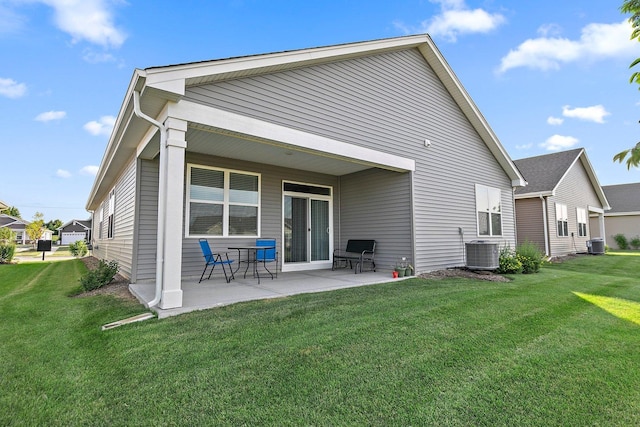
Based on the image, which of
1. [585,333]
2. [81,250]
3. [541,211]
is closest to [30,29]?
[81,250]

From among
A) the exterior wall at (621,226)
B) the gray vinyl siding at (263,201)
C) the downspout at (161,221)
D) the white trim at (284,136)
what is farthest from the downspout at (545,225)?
the downspout at (161,221)

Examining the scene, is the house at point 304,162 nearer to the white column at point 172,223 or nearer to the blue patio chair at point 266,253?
the white column at point 172,223

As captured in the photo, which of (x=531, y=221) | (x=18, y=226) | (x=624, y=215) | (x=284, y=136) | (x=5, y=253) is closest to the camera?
(x=284, y=136)

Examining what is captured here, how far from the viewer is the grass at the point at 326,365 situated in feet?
6.22

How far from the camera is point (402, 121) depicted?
7547mm

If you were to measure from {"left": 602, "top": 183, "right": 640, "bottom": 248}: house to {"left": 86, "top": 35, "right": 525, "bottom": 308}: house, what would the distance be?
1791 centimetres

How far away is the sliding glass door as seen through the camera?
26.7ft

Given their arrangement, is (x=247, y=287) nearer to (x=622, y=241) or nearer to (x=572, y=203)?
(x=572, y=203)

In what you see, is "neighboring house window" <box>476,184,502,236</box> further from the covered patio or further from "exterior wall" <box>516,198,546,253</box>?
"exterior wall" <box>516,198,546,253</box>

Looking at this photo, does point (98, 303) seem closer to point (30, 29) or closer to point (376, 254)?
point (376, 254)

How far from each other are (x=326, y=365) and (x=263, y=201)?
550cm

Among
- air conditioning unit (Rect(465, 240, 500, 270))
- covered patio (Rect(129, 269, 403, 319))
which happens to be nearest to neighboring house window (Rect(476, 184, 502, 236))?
air conditioning unit (Rect(465, 240, 500, 270))

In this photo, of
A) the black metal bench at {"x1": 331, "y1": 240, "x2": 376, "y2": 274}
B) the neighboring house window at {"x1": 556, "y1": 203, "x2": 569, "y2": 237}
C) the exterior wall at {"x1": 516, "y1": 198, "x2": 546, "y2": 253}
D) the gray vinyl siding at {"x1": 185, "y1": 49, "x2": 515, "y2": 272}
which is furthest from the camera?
the neighboring house window at {"x1": 556, "y1": 203, "x2": 569, "y2": 237}

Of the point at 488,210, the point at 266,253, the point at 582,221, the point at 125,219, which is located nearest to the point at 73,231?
the point at 125,219
